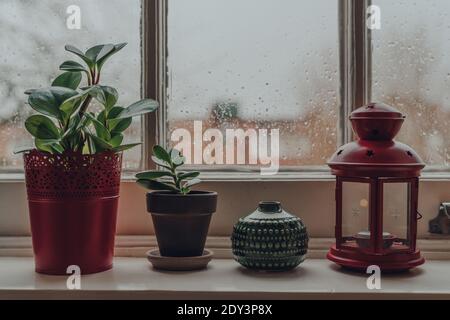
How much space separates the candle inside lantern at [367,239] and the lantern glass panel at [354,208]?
72 millimetres

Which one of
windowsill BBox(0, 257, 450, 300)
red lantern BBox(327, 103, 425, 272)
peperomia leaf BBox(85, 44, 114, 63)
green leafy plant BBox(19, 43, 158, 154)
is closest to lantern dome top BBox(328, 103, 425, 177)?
red lantern BBox(327, 103, 425, 272)

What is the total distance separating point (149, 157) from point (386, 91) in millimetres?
658

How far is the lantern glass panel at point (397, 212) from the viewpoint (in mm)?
1316

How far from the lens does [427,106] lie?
1.52m

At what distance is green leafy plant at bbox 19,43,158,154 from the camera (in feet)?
3.98

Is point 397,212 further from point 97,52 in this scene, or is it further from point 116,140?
point 97,52

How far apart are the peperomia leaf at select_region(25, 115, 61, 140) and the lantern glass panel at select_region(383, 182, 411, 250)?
76cm

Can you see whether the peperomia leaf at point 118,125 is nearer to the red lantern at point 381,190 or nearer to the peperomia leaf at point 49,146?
the peperomia leaf at point 49,146

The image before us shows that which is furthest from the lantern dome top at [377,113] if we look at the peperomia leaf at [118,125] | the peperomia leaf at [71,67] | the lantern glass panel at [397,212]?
the peperomia leaf at [71,67]

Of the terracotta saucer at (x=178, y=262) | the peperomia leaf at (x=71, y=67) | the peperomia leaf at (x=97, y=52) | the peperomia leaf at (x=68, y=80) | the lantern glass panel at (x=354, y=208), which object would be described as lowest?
the terracotta saucer at (x=178, y=262)

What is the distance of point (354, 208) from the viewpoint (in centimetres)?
141
